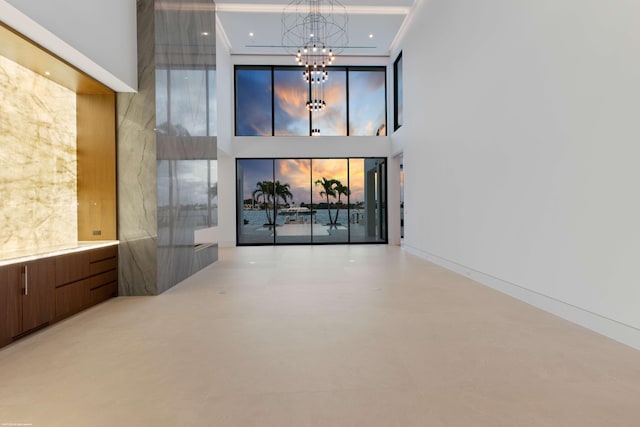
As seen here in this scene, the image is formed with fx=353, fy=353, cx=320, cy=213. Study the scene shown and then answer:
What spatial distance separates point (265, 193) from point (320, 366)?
1110cm

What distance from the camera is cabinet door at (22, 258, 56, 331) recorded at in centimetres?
384

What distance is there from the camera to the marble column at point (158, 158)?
18.6ft

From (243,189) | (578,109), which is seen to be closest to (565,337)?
(578,109)

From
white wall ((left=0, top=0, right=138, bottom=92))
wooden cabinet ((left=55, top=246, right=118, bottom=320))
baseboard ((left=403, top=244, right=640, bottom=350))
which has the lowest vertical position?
baseboard ((left=403, top=244, right=640, bottom=350))

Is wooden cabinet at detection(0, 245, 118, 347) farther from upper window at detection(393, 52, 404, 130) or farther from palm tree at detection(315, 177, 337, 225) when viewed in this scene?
upper window at detection(393, 52, 404, 130)

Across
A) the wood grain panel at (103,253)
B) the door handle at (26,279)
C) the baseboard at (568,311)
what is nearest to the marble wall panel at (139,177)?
the wood grain panel at (103,253)

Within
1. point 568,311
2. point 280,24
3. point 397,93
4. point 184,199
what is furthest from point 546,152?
point 280,24

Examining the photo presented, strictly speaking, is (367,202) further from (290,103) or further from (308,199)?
(290,103)

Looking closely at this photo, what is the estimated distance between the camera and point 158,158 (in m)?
5.80

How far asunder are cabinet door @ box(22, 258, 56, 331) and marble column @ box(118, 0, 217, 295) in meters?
1.44

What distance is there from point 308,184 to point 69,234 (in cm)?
908

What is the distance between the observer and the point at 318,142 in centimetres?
1339

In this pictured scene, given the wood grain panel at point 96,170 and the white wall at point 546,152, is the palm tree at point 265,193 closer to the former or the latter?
the white wall at point 546,152

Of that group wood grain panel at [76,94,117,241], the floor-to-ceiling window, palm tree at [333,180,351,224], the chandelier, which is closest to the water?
the floor-to-ceiling window
